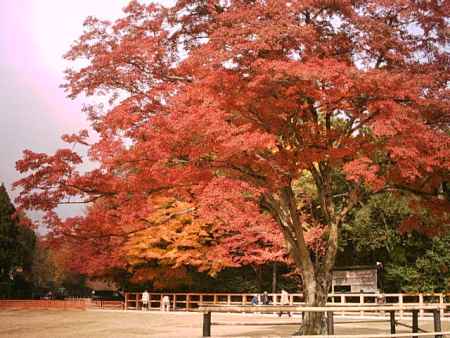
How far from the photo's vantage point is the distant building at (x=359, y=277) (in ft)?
73.6

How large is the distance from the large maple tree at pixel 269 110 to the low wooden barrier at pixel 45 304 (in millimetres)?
18438

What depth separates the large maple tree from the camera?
972 cm

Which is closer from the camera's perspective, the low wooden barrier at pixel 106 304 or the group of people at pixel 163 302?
the group of people at pixel 163 302

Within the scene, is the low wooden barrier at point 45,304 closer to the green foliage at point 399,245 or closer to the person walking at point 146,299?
the person walking at point 146,299

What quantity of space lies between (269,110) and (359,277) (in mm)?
14835

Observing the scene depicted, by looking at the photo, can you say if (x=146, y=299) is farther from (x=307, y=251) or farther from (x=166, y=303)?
(x=307, y=251)

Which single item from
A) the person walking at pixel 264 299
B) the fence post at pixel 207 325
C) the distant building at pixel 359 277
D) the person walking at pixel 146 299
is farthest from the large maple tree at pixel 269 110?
the person walking at pixel 146 299

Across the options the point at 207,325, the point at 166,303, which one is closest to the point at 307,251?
the point at 207,325

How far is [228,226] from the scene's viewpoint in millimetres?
25000

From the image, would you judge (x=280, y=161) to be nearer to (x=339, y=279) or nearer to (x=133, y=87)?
(x=133, y=87)

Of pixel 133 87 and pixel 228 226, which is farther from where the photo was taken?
pixel 228 226

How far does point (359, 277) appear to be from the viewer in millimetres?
22859

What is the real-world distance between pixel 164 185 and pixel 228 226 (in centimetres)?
1346

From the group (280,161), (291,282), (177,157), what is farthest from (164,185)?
(291,282)
